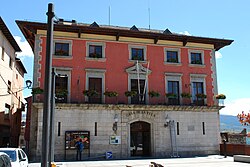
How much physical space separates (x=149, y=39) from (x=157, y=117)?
283 inches

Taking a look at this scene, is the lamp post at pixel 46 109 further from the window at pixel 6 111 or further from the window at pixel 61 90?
the window at pixel 6 111

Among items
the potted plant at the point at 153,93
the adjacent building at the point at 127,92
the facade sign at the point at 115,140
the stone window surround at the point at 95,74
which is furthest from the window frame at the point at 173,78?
the facade sign at the point at 115,140

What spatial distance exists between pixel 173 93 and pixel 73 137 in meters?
9.62

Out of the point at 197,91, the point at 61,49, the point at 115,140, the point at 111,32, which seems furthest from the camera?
the point at 197,91

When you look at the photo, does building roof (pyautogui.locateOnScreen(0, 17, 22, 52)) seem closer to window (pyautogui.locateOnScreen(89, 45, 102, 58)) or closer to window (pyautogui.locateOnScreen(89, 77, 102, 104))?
window (pyautogui.locateOnScreen(89, 45, 102, 58))

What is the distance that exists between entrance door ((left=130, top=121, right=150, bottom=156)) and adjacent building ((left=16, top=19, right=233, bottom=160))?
9cm

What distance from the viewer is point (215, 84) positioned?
27.0 m

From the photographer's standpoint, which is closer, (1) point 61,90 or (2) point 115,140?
(1) point 61,90

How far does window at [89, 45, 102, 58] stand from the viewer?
961 inches

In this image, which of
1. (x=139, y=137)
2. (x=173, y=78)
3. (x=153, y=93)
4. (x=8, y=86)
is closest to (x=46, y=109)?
(x=153, y=93)

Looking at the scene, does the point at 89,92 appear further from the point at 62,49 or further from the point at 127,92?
the point at 62,49

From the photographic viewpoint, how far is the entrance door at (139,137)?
2467 centimetres

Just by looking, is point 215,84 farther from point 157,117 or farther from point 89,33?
point 89,33

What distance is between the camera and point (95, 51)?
24.7 meters
